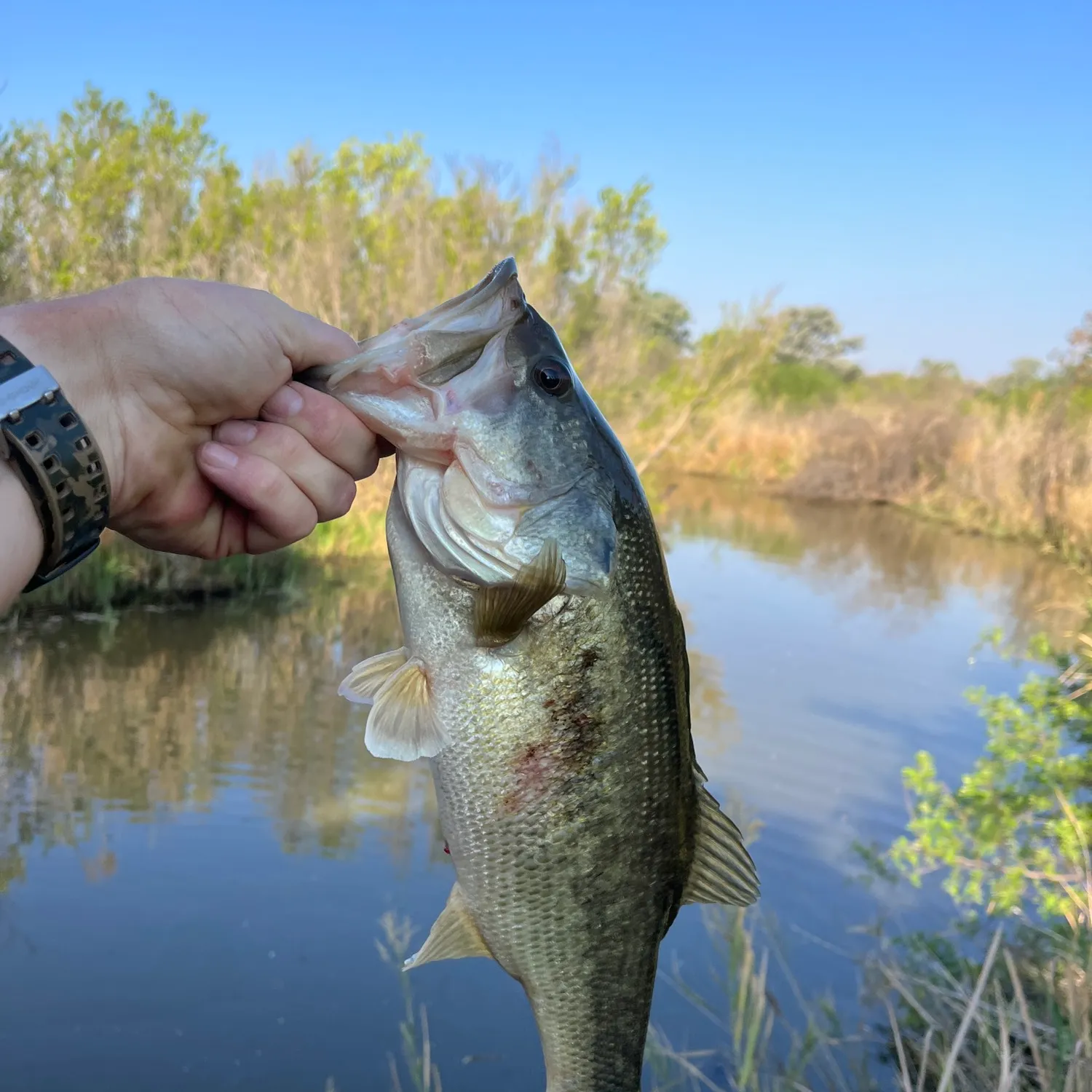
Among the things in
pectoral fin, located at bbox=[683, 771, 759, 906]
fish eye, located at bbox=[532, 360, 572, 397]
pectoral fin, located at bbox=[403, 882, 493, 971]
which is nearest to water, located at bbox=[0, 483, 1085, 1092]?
pectoral fin, located at bbox=[403, 882, 493, 971]

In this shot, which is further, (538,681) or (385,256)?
(385,256)

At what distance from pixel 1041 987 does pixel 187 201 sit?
16698mm

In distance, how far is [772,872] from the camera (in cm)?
589

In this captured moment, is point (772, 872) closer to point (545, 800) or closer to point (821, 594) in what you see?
point (545, 800)

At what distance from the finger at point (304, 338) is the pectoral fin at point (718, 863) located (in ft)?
3.82

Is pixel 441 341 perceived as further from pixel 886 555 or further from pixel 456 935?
pixel 886 555

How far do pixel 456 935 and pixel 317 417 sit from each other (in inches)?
42.3

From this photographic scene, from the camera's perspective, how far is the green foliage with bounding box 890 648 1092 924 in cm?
484

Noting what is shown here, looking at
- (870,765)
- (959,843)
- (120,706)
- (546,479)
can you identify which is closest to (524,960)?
(546,479)

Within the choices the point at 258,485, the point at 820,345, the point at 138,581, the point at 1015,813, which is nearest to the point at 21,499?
the point at 258,485

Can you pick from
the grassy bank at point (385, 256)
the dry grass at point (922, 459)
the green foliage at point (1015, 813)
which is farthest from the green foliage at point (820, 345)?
the green foliage at point (1015, 813)

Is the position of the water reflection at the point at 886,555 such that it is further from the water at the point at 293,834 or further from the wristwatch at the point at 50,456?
the wristwatch at the point at 50,456

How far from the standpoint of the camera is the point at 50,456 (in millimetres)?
1651

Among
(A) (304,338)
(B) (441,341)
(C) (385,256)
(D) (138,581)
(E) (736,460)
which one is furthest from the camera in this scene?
(E) (736,460)
